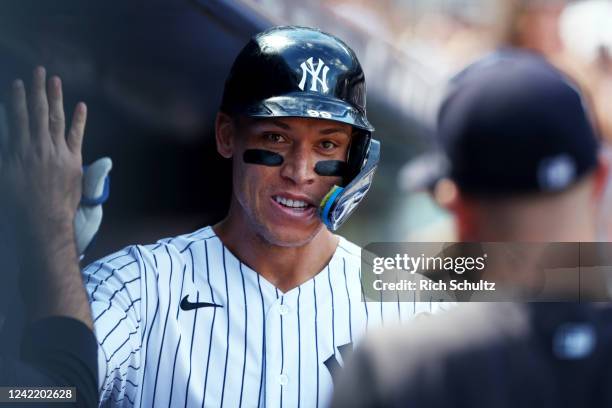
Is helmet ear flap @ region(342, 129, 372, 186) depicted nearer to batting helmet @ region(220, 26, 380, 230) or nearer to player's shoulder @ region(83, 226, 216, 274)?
batting helmet @ region(220, 26, 380, 230)

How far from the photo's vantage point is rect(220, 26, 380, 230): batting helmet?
3.08 metres

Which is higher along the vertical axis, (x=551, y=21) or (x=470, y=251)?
(x=551, y=21)

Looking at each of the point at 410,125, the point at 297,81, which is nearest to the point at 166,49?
the point at 297,81

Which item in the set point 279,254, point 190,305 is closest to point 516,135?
point 279,254

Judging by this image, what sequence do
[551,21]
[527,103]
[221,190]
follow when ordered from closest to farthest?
[527,103] < [551,21] < [221,190]

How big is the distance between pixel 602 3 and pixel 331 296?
4.10 feet

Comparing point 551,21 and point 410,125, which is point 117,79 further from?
point 551,21

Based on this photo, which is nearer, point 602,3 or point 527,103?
point 527,103

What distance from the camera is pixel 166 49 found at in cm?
320

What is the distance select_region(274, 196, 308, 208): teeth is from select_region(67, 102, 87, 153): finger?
66 cm

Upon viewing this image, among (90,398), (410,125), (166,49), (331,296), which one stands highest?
(166,49)

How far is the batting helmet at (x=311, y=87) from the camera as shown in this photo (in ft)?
10.1

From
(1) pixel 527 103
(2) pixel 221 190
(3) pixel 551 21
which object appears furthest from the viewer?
(2) pixel 221 190

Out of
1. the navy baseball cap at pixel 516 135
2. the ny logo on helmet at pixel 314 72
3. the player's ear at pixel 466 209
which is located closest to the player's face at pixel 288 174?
the ny logo on helmet at pixel 314 72
